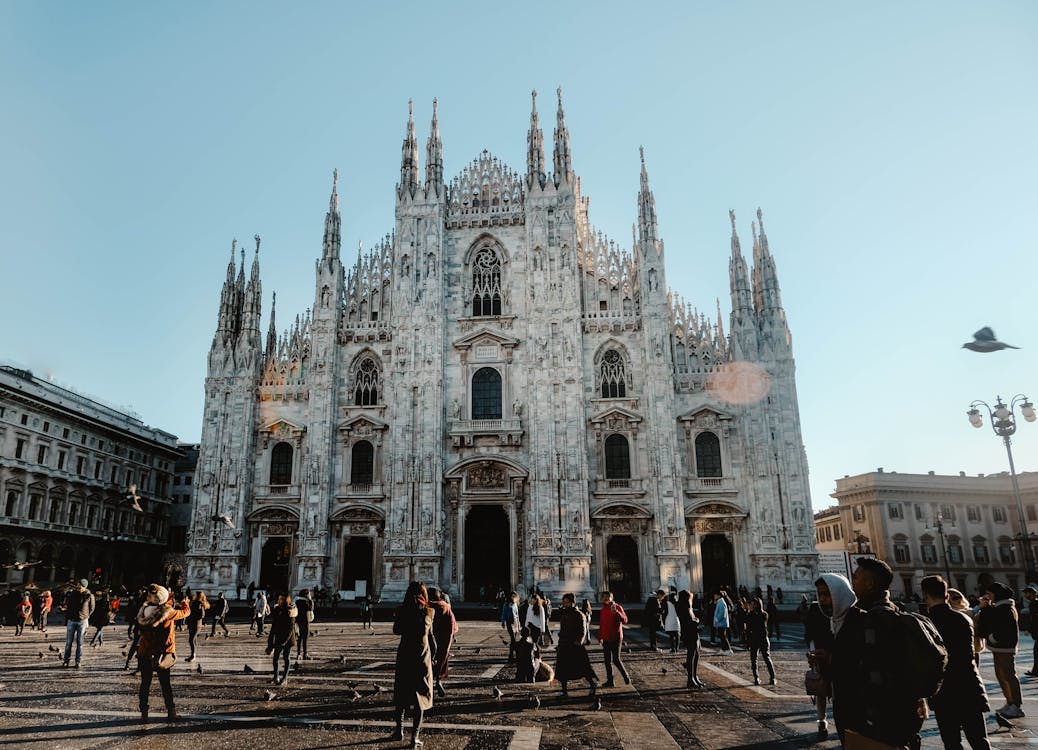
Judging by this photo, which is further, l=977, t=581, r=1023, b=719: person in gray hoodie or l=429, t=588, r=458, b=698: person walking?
l=429, t=588, r=458, b=698: person walking

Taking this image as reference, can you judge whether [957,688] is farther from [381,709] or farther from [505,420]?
[505,420]

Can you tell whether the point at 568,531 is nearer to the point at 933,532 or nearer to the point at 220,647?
the point at 220,647

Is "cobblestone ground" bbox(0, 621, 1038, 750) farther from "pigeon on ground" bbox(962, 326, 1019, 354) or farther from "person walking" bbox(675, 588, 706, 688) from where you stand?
"pigeon on ground" bbox(962, 326, 1019, 354)

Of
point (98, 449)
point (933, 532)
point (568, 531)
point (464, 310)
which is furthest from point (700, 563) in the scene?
point (98, 449)

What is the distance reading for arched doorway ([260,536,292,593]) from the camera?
111 ft

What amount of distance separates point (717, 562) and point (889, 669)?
29.9m

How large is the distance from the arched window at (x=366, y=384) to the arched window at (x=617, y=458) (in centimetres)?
1172

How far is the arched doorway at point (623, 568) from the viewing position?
3209 centimetres

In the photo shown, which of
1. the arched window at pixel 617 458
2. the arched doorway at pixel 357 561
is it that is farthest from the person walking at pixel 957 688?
the arched doorway at pixel 357 561

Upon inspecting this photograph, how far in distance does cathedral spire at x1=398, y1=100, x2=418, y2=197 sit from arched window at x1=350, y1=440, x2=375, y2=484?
13.3 meters

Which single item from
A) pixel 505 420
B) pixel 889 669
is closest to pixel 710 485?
pixel 505 420

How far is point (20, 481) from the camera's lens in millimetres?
39156

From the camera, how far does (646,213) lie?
36.0 metres

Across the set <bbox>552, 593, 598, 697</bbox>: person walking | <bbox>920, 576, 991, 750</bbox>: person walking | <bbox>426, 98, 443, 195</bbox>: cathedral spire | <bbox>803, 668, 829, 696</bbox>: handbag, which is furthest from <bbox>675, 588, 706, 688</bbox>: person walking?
<bbox>426, 98, 443, 195</bbox>: cathedral spire
